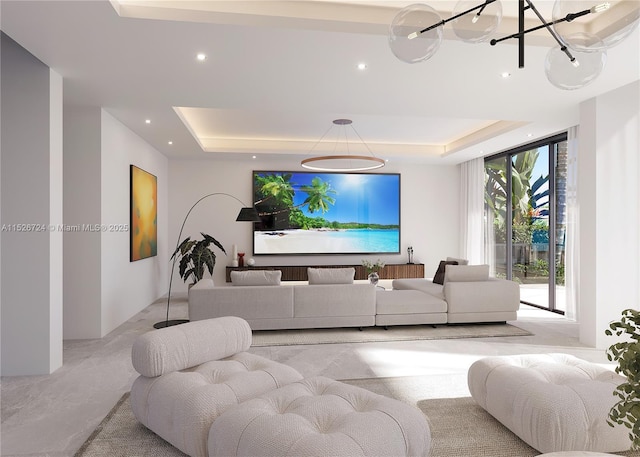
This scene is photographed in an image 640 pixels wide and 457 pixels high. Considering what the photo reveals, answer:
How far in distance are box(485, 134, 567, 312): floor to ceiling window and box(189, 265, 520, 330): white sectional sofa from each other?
5.00 ft

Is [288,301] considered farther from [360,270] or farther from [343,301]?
[360,270]

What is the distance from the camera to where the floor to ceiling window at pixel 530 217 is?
6371 millimetres

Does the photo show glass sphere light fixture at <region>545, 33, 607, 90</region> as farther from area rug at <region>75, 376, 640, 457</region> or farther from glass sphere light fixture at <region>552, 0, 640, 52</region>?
area rug at <region>75, 376, 640, 457</region>

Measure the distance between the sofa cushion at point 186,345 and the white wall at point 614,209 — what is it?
3.63 meters

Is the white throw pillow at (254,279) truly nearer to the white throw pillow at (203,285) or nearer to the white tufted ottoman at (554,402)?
the white throw pillow at (203,285)

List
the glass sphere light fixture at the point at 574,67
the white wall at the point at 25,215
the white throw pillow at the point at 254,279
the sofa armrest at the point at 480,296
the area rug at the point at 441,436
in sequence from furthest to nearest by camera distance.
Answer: the sofa armrest at the point at 480,296
the white throw pillow at the point at 254,279
the white wall at the point at 25,215
the area rug at the point at 441,436
the glass sphere light fixture at the point at 574,67

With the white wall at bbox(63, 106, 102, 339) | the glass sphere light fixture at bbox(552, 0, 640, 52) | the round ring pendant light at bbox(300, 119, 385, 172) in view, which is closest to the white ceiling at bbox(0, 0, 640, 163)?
the white wall at bbox(63, 106, 102, 339)

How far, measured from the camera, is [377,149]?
320 inches

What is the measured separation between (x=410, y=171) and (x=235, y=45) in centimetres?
619

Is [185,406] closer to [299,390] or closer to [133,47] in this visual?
[299,390]

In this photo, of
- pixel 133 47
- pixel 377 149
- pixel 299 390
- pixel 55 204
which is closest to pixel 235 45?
pixel 133 47

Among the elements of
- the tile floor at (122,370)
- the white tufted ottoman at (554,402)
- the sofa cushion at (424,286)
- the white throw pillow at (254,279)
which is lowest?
the tile floor at (122,370)

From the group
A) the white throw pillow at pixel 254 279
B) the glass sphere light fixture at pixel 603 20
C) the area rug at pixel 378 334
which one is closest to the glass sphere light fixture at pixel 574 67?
the glass sphere light fixture at pixel 603 20

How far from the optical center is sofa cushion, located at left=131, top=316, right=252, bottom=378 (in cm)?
242
